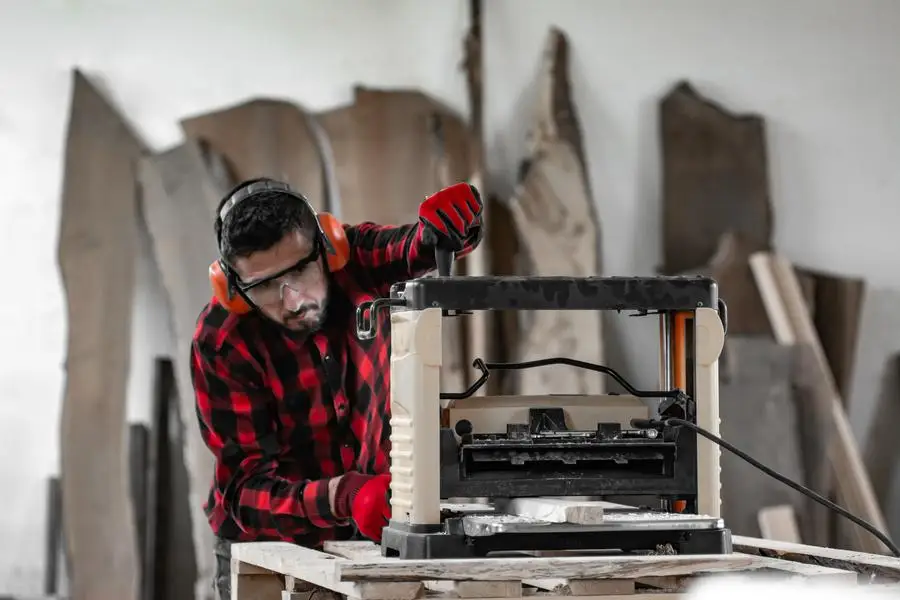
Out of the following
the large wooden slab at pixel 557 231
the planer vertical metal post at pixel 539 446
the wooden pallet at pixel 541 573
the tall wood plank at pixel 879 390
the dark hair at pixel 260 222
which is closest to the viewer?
the wooden pallet at pixel 541 573

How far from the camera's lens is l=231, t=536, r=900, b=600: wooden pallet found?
5.28 feet

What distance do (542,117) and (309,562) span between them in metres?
2.97

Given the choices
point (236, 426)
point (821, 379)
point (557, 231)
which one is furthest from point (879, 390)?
point (236, 426)

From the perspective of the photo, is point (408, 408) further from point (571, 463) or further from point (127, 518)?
point (127, 518)

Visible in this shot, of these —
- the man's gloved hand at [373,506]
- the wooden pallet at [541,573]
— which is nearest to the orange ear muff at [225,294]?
the man's gloved hand at [373,506]

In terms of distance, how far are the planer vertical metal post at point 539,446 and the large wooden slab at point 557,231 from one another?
251 centimetres

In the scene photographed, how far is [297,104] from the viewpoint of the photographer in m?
4.53

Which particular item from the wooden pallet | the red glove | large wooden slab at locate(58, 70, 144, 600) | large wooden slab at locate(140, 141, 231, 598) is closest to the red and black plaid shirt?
the red glove

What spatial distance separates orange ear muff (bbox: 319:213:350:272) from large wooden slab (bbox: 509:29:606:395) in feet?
6.71

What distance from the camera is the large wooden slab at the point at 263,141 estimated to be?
445 cm

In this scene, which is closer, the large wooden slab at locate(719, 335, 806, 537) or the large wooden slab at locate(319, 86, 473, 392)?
the large wooden slab at locate(719, 335, 806, 537)

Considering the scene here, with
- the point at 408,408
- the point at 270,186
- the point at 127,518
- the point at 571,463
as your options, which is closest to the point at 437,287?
the point at 408,408

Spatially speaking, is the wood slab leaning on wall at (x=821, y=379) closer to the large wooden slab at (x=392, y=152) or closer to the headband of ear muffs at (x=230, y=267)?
the large wooden slab at (x=392, y=152)

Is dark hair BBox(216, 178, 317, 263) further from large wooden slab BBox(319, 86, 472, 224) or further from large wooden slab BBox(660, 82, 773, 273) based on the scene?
large wooden slab BBox(660, 82, 773, 273)
